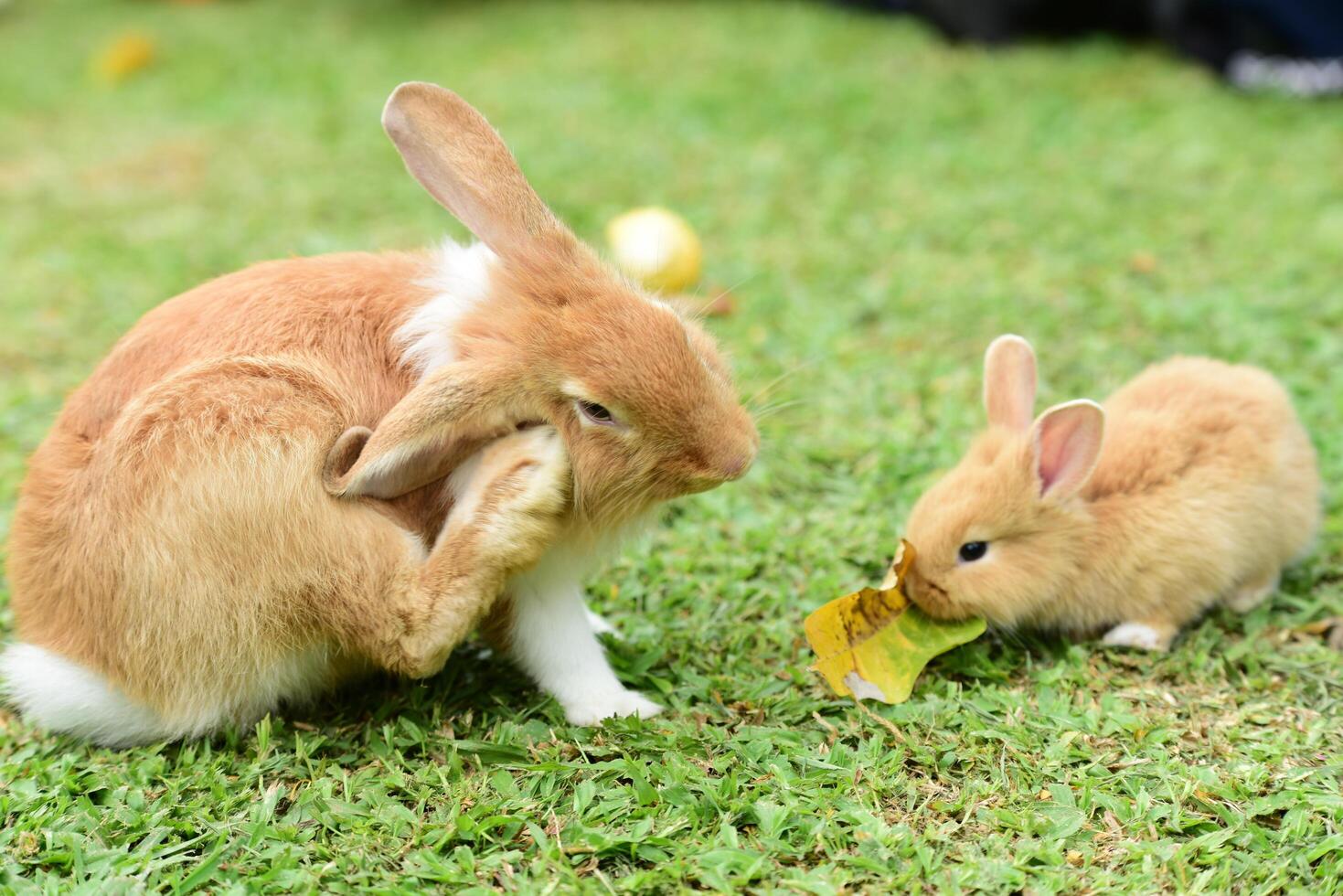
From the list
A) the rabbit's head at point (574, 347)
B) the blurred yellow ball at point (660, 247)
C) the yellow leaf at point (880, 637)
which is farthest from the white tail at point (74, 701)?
the blurred yellow ball at point (660, 247)

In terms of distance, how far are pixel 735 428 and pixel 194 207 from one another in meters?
4.76

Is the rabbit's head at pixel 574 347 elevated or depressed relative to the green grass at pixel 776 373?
elevated

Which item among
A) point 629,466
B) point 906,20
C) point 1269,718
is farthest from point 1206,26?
point 629,466

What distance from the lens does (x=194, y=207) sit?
648 cm

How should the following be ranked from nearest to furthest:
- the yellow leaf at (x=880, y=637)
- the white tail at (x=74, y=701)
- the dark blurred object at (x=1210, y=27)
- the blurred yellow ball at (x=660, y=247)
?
the white tail at (x=74, y=701)
the yellow leaf at (x=880, y=637)
the blurred yellow ball at (x=660, y=247)
the dark blurred object at (x=1210, y=27)

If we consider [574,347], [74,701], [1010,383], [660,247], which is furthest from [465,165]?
[660,247]

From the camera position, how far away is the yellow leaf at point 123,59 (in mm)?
9039

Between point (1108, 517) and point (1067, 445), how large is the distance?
10.6 inches

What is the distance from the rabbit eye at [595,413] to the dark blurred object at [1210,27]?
5.97 meters

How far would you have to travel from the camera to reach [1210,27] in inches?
292

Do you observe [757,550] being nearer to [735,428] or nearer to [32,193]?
[735,428]

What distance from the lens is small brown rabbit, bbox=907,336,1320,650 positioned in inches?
126

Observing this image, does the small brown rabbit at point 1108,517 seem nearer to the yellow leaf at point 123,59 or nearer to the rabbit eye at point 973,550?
Result: the rabbit eye at point 973,550

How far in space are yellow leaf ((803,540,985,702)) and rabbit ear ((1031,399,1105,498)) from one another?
16.1 inches
